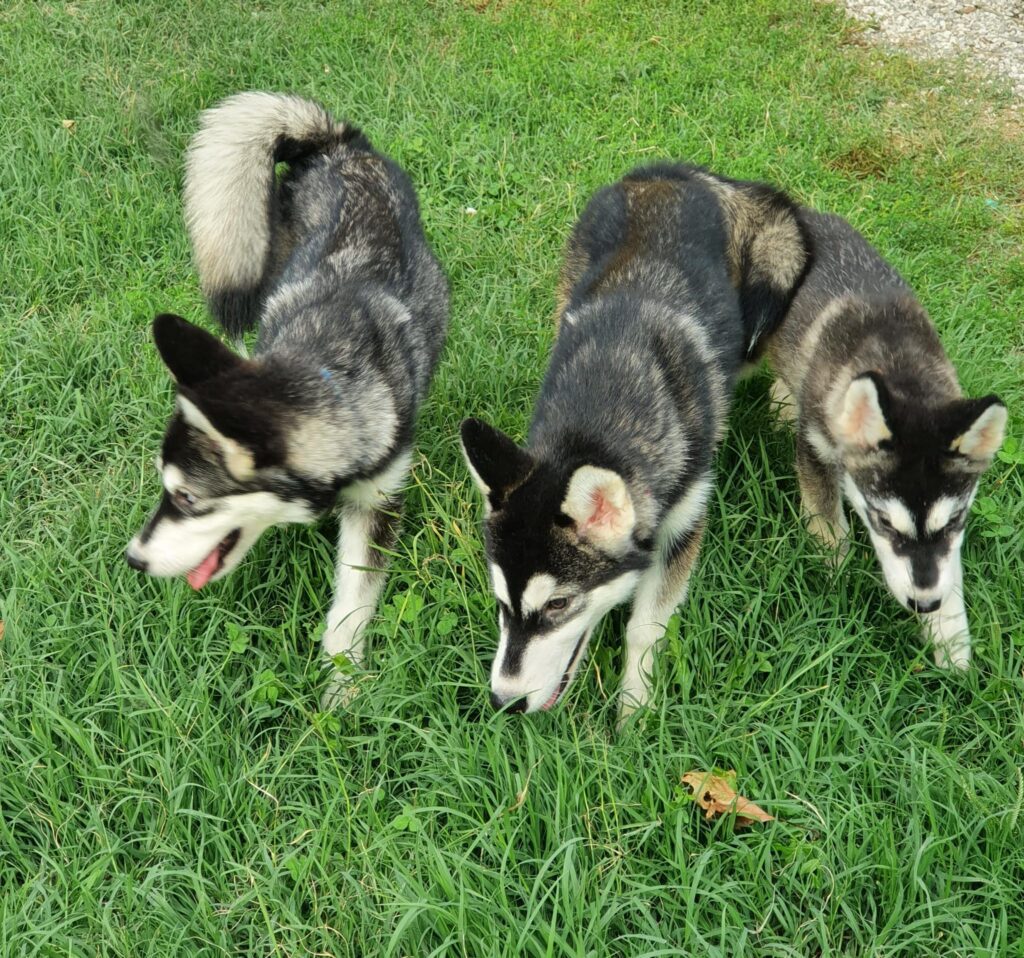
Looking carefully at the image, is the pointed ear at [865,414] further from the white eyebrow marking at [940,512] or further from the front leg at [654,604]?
the front leg at [654,604]

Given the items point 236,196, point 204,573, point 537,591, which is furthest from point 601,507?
point 236,196

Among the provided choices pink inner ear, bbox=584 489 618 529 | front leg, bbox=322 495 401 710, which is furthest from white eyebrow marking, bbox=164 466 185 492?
pink inner ear, bbox=584 489 618 529

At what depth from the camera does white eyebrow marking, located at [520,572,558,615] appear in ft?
10.7

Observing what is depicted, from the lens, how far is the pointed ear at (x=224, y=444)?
334 cm

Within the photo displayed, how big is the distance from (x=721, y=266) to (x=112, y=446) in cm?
332

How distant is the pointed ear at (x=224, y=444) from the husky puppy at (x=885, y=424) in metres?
2.49

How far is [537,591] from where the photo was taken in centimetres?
327

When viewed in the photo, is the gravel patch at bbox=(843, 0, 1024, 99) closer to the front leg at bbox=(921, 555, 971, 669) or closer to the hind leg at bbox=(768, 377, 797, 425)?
the hind leg at bbox=(768, 377, 797, 425)

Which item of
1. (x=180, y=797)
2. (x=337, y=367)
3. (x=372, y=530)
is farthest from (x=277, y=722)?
(x=337, y=367)

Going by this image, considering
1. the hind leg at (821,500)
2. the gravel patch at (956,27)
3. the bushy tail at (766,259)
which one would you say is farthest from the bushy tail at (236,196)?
the gravel patch at (956,27)

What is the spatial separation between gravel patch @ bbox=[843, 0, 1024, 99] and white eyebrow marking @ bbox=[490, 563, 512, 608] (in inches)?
283

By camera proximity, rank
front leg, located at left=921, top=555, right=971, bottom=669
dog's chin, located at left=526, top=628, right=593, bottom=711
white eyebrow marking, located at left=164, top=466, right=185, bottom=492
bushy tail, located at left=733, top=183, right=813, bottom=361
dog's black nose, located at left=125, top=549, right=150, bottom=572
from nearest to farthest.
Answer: dog's chin, located at left=526, top=628, right=593, bottom=711 → white eyebrow marking, located at left=164, top=466, right=185, bottom=492 → dog's black nose, located at left=125, top=549, right=150, bottom=572 → front leg, located at left=921, top=555, right=971, bottom=669 → bushy tail, located at left=733, top=183, right=813, bottom=361

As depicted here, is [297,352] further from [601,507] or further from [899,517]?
[899,517]

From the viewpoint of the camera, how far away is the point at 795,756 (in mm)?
3371
